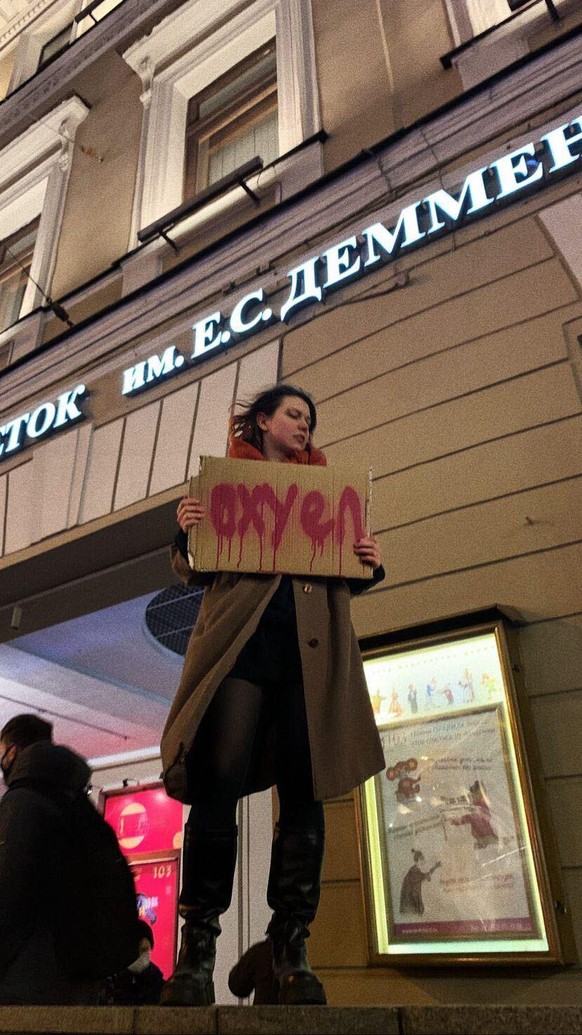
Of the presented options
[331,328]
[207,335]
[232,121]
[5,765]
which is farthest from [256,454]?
[232,121]

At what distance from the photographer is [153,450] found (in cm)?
497

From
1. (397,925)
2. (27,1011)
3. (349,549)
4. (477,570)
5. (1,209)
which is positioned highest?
(1,209)

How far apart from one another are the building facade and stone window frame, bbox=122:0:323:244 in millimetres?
30

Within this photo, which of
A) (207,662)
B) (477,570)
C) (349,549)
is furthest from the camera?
(477,570)

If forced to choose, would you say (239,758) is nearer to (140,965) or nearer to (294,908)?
(294,908)

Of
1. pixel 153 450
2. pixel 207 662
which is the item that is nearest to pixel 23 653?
pixel 153 450

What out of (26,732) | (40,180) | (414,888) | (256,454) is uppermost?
(40,180)

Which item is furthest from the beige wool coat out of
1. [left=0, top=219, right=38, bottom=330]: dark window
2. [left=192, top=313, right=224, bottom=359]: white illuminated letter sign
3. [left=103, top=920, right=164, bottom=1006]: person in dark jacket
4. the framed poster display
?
[left=0, top=219, right=38, bottom=330]: dark window

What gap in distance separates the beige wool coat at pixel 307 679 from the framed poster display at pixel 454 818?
3.26 feet

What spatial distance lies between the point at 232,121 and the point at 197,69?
822 millimetres

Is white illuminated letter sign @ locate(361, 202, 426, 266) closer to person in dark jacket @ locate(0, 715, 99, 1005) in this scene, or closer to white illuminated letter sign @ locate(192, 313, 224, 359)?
white illuminated letter sign @ locate(192, 313, 224, 359)

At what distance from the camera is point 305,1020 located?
1.40 meters

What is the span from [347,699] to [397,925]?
1249 millimetres

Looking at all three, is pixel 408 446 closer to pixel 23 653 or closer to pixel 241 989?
pixel 241 989
